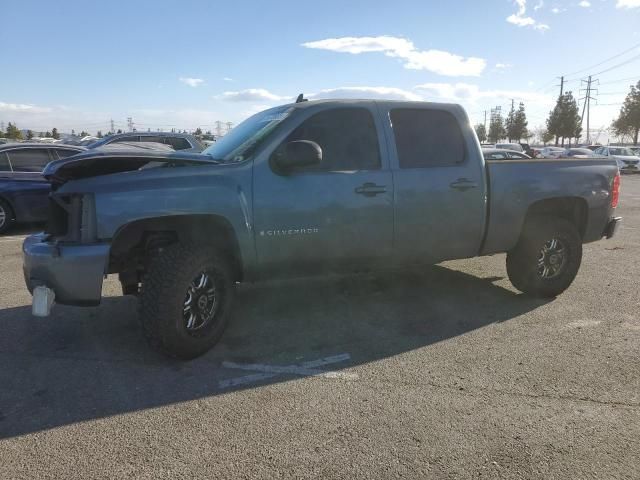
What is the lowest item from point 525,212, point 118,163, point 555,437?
point 555,437

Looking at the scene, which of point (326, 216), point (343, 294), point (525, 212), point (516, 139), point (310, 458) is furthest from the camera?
point (516, 139)

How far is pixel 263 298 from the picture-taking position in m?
5.39

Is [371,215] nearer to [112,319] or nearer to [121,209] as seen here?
[121,209]

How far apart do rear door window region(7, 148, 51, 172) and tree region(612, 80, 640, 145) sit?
5586 centimetres

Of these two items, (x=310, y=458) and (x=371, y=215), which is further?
(x=371, y=215)

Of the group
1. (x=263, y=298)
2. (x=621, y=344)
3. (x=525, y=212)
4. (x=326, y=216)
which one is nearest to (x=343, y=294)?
(x=263, y=298)

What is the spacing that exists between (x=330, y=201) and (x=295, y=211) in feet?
1.05

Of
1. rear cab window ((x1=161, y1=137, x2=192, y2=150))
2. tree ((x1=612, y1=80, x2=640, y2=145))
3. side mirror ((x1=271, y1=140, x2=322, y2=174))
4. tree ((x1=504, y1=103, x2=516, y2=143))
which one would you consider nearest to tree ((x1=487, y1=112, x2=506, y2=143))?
tree ((x1=504, y1=103, x2=516, y2=143))

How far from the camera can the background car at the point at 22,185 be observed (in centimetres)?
882

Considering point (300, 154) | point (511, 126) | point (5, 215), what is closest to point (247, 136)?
point (300, 154)

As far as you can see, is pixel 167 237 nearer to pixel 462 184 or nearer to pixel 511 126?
pixel 462 184

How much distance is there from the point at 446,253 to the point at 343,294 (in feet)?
4.13

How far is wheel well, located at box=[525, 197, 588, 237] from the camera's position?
207 inches

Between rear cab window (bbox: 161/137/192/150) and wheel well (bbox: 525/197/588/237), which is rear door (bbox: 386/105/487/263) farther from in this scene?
rear cab window (bbox: 161/137/192/150)
